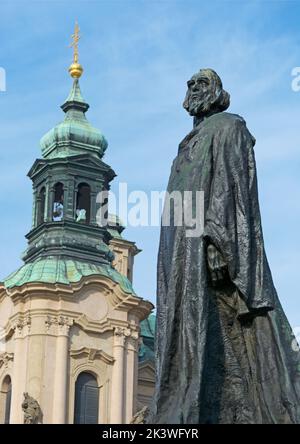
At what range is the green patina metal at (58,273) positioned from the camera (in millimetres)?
41094

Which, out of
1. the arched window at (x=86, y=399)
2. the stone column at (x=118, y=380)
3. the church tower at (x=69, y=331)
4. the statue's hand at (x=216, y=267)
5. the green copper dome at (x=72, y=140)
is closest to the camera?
the statue's hand at (x=216, y=267)

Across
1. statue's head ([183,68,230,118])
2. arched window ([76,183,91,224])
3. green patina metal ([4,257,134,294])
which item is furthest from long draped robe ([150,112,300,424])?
arched window ([76,183,91,224])

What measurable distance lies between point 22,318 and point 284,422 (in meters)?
34.9

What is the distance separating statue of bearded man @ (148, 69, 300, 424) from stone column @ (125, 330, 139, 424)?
3460cm

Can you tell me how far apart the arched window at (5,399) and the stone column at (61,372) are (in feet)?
7.95

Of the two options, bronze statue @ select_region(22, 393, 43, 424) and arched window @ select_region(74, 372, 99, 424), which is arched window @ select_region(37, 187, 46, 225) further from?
bronze statue @ select_region(22, 393, 43, 424)

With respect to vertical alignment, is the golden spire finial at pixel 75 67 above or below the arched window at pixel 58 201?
above

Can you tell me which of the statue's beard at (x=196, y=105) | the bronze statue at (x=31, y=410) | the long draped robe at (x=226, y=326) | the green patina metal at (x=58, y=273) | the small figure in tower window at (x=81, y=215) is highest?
the small figure in tower window at (x=81, y=215)

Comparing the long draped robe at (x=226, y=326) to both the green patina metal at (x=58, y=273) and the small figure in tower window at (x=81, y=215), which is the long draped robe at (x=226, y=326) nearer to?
the green patina metal at (x=58, y=273)

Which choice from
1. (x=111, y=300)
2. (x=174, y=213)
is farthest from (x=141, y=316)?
(x=174, y=213)

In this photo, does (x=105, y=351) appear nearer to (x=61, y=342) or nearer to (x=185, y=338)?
(x=61, y=342)

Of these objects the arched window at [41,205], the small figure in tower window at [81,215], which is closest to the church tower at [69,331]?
the small figure in tower window at [81,215]

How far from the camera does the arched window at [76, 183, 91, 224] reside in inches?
1783

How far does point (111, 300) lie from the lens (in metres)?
41.1
